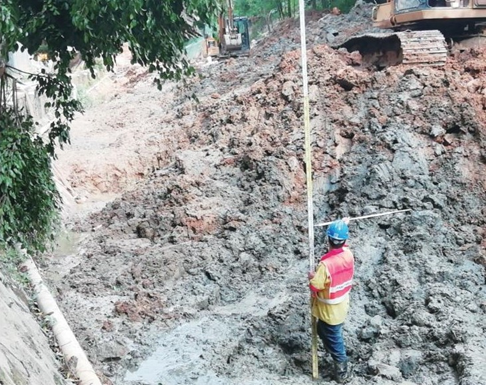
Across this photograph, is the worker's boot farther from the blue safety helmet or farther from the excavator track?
the excavator track

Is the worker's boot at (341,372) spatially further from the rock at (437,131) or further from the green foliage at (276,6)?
the green foliage at (276,6)

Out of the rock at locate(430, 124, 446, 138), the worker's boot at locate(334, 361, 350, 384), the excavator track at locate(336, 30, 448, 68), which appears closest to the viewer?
the worker's boot at locate(334, 361, 350, 384)

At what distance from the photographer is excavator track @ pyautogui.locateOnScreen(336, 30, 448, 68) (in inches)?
421

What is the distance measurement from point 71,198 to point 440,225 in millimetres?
7265

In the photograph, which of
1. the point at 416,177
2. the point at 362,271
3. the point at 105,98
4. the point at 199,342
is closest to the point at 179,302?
the point at 199,342

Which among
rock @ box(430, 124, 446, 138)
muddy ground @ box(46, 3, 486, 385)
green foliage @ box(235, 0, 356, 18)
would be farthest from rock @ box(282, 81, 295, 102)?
green foliage @ box(235, 0, 356, 18)

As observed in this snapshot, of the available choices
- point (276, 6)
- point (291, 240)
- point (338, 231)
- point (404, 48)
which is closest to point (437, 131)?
point (404, 48)

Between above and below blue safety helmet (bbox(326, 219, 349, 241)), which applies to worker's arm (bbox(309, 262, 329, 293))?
below

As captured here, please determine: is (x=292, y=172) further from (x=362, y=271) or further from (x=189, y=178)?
(x=362, y=271)

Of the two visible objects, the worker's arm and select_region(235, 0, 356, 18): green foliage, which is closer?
the worker's arm

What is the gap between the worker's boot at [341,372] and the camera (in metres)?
5.53

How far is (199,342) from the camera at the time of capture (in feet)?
21.0

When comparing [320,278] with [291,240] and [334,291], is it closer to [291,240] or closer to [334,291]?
[334,291]

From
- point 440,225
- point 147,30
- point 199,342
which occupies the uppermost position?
point 147,30
